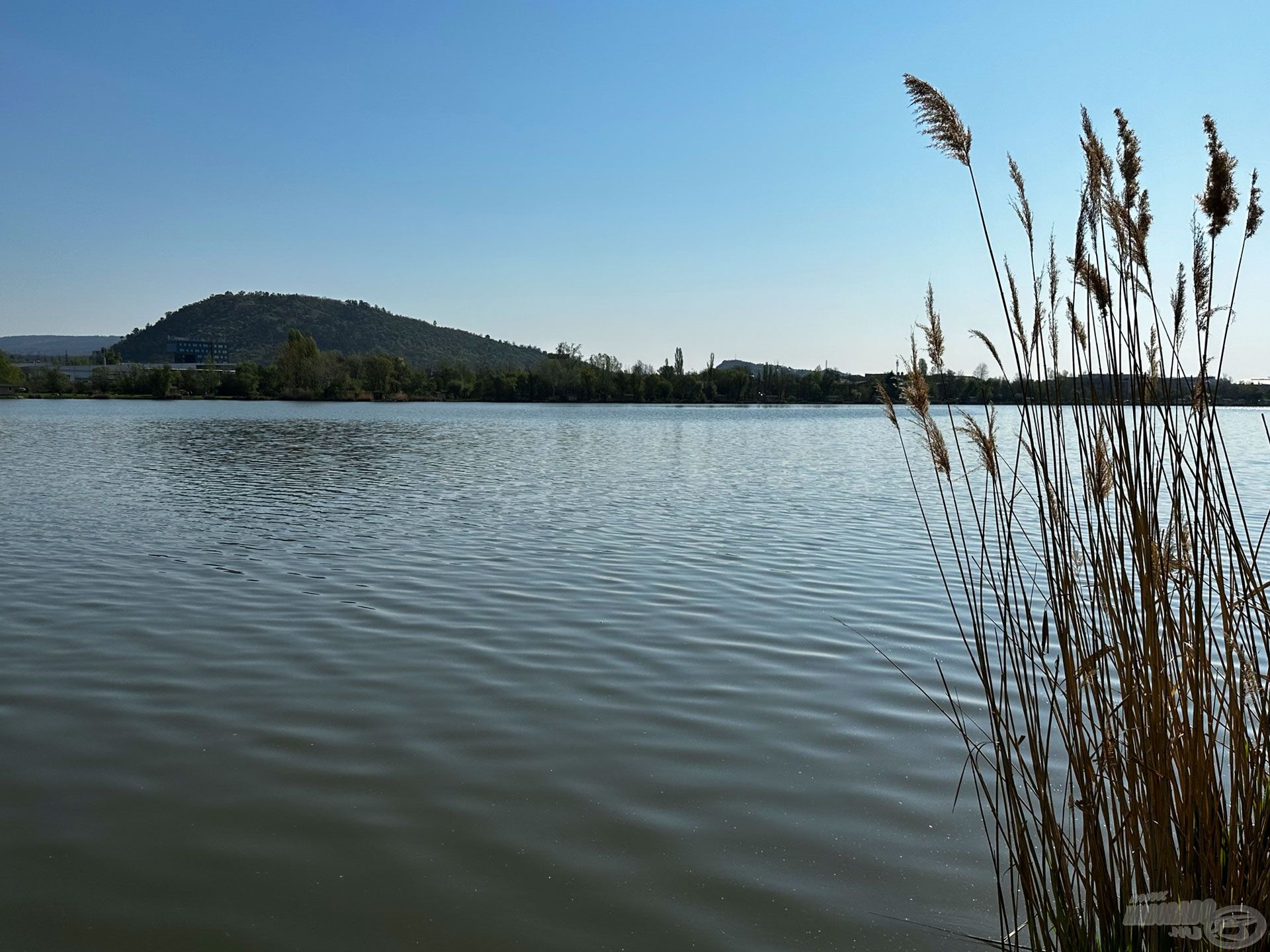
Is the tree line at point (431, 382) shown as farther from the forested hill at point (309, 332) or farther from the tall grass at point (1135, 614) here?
the tall grass at point (1135, 614)

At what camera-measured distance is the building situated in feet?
471

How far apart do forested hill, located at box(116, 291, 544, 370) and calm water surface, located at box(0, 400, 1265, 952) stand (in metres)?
146

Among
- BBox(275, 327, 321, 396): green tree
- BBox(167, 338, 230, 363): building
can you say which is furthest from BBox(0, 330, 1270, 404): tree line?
BBox(167, 338, 230, 363): building

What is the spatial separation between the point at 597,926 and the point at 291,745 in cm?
186

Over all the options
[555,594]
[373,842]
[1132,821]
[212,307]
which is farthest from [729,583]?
[212,307]

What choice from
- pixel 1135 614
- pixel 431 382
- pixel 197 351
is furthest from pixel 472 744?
pixel 197 351

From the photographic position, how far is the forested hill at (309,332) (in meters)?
156

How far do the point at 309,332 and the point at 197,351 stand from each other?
59.0 feet

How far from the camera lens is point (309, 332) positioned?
517 ft

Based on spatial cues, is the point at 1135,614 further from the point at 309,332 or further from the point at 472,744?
the point at 309,332

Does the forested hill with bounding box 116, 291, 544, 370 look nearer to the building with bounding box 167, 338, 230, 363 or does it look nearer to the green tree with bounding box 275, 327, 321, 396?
the building with bounding box 167, 338, 230, 363

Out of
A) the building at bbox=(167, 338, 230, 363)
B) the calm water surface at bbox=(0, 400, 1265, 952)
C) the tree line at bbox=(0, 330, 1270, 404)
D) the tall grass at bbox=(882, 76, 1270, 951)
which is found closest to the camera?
the tall grass at bbox=(882, 76, 1270, 951)

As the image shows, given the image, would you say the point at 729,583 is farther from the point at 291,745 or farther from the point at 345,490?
the point at 345,490

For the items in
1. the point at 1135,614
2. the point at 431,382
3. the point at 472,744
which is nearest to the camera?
the point at 1135,614
